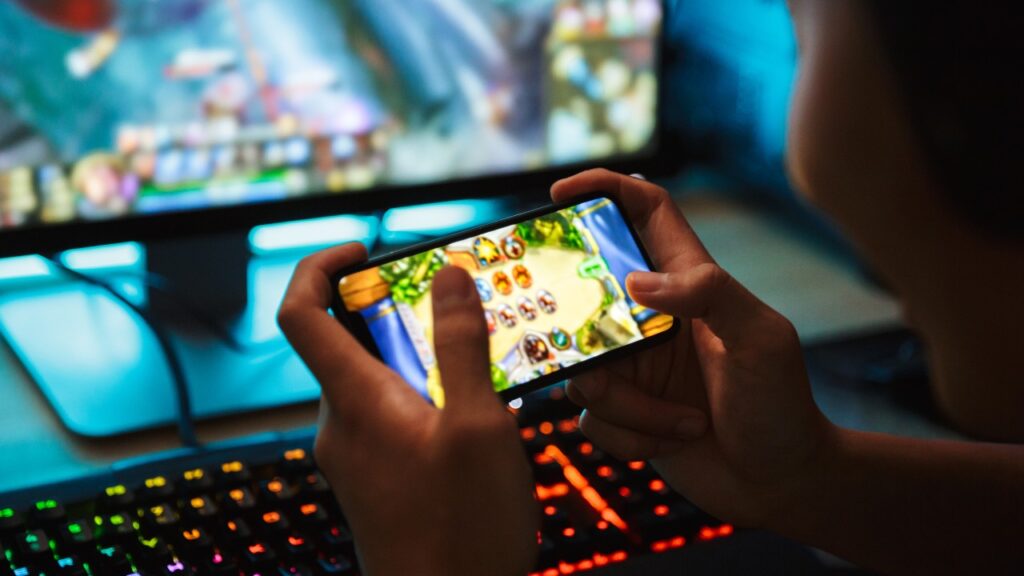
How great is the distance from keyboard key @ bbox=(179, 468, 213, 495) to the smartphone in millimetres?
149

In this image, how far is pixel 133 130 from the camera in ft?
2.12

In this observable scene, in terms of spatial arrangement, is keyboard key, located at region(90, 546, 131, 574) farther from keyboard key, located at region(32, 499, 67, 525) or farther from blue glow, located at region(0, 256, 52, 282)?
blue glow, located at region(0, 256, 52, 282)

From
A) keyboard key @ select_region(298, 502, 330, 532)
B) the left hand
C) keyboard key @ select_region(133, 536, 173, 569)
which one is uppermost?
the left hand

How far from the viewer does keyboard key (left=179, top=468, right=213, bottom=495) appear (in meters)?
0.53

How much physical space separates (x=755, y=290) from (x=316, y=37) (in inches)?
15.8

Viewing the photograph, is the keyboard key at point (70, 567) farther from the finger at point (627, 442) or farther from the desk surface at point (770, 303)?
the finger at point (627, 442)

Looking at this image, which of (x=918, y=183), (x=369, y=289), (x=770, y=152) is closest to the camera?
(x=918, y=183)

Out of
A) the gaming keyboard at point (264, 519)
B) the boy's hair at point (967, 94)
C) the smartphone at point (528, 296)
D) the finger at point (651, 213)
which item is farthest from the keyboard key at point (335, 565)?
the boy's hair at point (967, 94)

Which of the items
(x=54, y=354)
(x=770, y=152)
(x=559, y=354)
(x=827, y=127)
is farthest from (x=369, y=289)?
(x=770, y=152)

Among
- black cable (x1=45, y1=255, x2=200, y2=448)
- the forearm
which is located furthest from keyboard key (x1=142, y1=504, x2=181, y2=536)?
the forearm

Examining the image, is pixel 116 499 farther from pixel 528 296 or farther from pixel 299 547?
pixel 528 296

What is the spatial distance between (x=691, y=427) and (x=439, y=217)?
1.41 feet

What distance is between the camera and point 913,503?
0.52 metres

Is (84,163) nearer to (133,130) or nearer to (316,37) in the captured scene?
(133,130)
